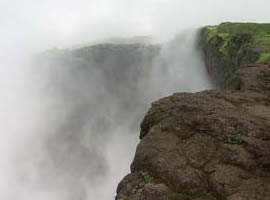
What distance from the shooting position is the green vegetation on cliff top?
33.3 m

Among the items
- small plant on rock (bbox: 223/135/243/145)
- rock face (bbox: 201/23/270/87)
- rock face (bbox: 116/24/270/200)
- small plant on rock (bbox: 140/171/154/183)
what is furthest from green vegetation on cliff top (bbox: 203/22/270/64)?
small plant on rock (bbox: 140/171/154/183)

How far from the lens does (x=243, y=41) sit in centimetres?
4022

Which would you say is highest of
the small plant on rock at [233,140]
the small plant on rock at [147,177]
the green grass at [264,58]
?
the green grass at [264,58]

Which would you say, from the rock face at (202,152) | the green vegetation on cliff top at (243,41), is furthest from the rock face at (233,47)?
the rock face at (202,152)

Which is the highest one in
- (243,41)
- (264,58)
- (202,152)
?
(243,41)

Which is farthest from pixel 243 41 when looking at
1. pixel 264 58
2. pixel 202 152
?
pixel 202 152

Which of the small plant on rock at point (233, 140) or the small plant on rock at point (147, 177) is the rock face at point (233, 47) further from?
the small plant on rock at point (147, 177)

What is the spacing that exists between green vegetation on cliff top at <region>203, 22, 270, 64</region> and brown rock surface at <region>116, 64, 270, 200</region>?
15201 millimetres

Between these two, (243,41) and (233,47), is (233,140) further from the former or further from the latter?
(233,47)

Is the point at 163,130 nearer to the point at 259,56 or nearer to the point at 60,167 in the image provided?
the point at 259,56

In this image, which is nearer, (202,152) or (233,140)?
(202,152)

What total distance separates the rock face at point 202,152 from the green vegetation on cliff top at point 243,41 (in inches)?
595

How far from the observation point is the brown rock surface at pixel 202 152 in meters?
12.6

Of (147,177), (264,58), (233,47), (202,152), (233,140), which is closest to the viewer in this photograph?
(147,177)
